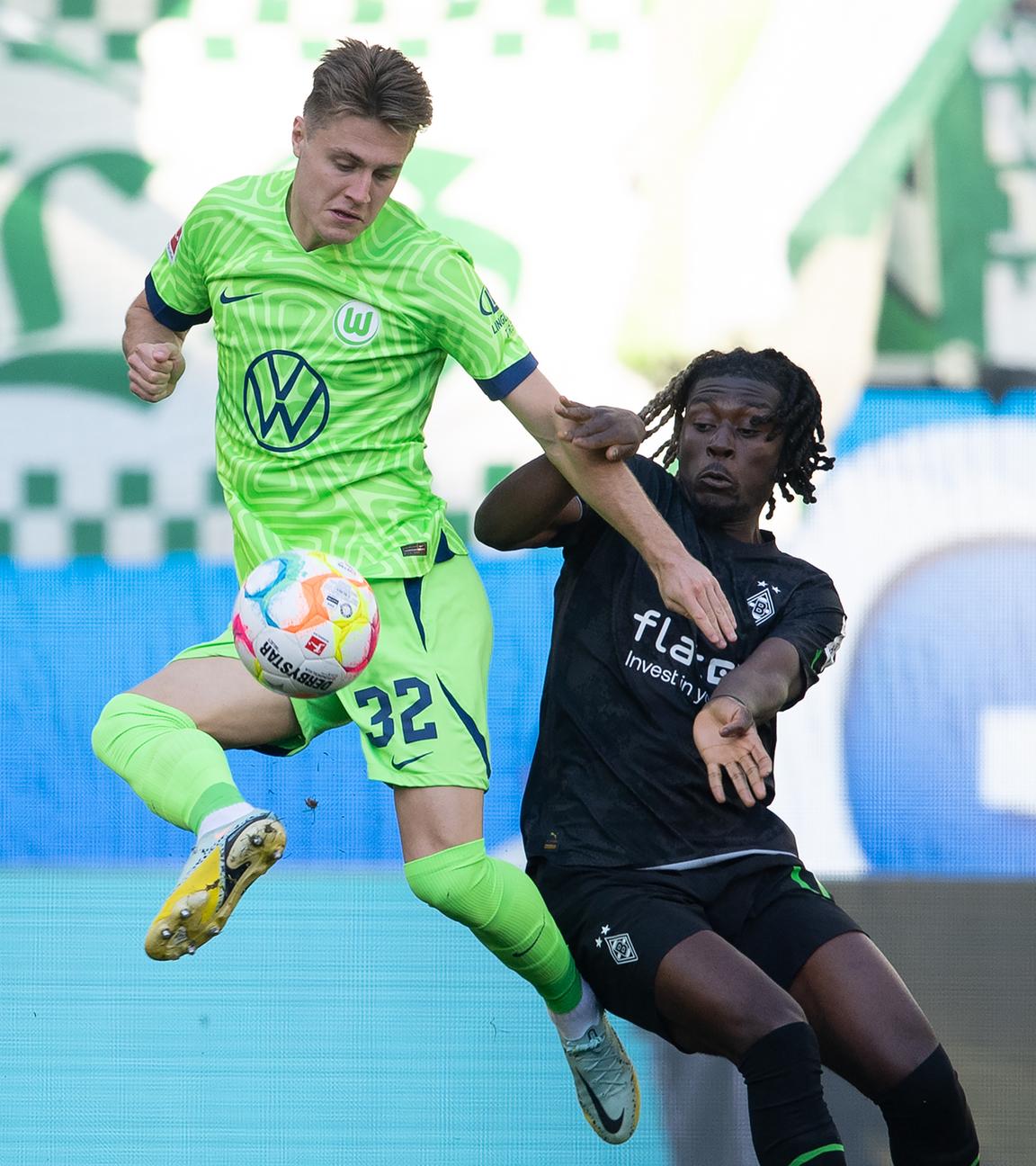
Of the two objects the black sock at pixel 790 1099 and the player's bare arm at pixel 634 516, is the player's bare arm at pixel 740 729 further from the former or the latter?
the black sock at pixel 790 1099

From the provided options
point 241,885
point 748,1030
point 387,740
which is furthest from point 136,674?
point 748,1030

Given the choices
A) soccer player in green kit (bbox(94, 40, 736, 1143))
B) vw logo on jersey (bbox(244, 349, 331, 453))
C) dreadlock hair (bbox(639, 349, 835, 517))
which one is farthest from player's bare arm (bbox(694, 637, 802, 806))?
vw logo on jersey (bbox(244, 349, 331, 453))

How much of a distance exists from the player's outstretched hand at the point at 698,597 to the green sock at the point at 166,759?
2.30 ft

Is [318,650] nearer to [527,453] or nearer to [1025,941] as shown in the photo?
[527,453]

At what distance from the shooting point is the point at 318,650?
2.27 m

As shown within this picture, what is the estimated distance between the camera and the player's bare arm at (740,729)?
2.39m

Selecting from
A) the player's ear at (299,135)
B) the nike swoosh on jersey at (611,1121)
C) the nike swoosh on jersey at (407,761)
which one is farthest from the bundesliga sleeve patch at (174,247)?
the nike swoosh on jersey at (611,1121)

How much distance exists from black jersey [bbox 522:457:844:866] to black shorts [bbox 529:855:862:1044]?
3 cm

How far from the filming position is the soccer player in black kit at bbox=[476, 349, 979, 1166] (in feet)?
7.71

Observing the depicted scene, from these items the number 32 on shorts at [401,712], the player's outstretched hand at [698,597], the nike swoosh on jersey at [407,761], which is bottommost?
the nike swoosh on jersey at [407,761]

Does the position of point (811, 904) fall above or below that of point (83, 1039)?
above

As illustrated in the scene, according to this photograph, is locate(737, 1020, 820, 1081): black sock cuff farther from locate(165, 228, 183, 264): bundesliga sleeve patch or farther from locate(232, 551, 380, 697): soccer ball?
locate(165, 228, 183, 264): bundesliga sleeve patch

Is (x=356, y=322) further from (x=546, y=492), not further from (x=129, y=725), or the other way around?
(x=129, y=725)

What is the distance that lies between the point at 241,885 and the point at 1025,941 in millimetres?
2106
